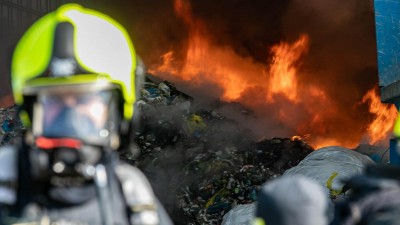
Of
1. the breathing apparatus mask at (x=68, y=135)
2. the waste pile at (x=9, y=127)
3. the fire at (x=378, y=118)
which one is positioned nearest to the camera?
the breathing apparatus mask at (x=68, y=135)

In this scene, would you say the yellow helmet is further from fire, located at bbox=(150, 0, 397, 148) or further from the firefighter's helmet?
fire, located at bbox=(150, 0, 397, 148)

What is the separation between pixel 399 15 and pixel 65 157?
520cm

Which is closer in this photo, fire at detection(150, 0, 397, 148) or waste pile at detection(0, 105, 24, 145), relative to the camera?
waste pile at detection(0, 105, 24, 145)

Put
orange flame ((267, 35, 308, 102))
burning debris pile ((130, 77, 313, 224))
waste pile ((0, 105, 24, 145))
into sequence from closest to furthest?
burning debris pile ((130, 77, 313, 224)) → waste pile ((0, 105, 24, 145)) → orange flame ((267, 35, 308, 102))

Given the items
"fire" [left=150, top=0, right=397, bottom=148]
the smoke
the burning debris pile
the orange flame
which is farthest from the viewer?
the orange flame

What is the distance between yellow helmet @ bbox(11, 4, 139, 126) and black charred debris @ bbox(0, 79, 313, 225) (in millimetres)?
5464

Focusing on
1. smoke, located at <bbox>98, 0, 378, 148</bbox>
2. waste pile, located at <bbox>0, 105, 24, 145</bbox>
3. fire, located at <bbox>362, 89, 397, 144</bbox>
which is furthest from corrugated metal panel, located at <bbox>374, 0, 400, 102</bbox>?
waste pile, located at <bbox>0, 105, 24, 145</bbox>

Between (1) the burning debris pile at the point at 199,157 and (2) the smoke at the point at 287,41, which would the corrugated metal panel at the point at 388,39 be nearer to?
(1) the burning debris pile at the point at 199,157

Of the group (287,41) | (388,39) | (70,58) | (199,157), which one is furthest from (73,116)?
(287,41)

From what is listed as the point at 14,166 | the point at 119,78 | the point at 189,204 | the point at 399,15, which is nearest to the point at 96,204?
the point at 14,166

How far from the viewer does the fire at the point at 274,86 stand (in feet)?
34.3

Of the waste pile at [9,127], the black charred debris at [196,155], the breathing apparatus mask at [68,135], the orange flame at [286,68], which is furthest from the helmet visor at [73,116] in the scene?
the orange flame at [286,68]

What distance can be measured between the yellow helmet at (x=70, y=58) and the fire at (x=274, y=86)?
8332 mm

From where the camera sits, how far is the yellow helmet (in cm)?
156
